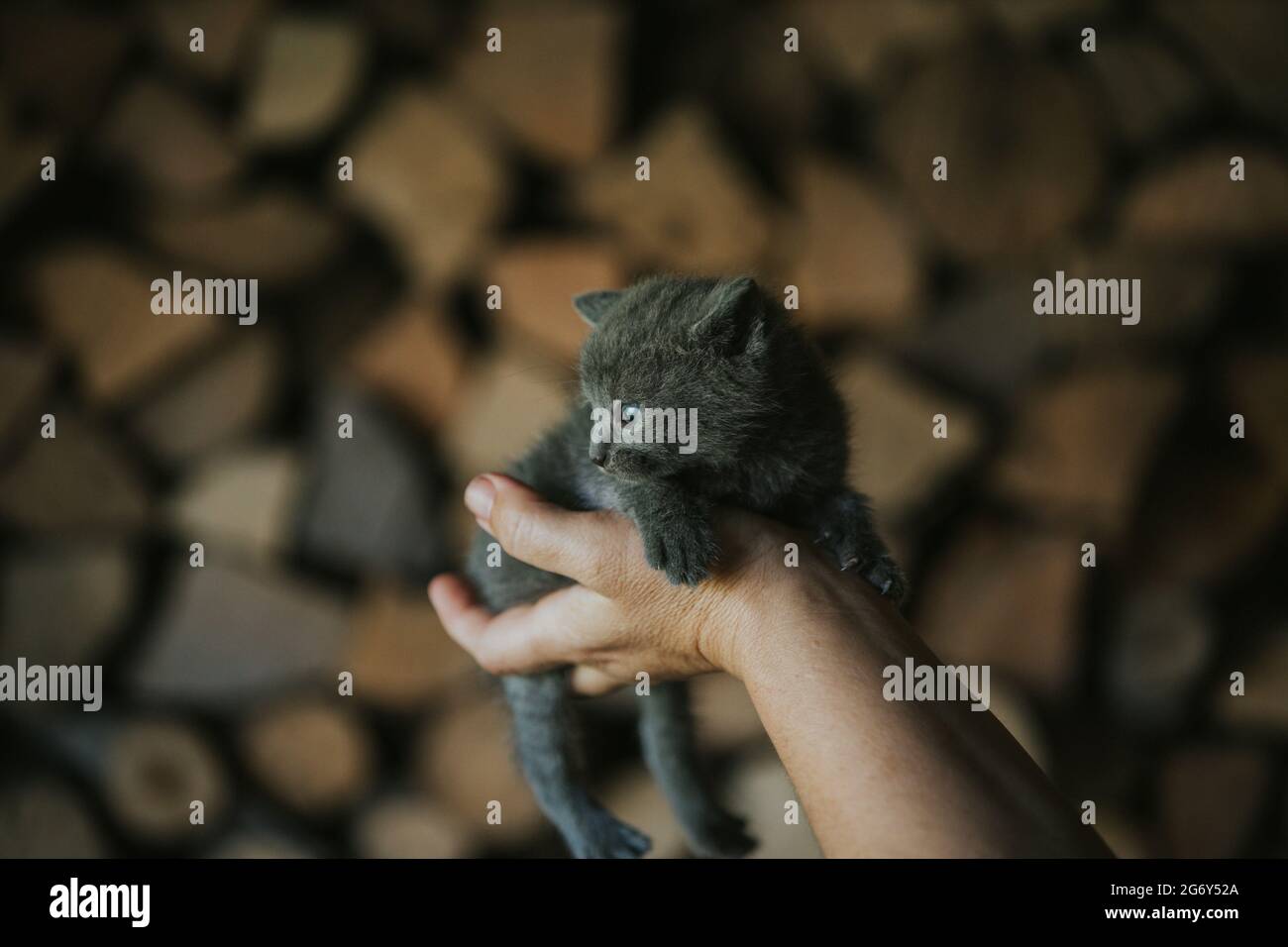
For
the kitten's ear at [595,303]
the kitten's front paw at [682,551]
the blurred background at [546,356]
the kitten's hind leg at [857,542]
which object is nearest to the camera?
the kitten's front paw at [682,551]

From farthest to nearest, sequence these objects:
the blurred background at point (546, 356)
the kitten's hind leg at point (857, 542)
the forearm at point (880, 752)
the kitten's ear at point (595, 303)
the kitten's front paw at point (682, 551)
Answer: the blurred background at point (546, 356) → the kitten's ear at point (595, 303) → the kitten's hind leg at point (857, 542) → the kitten's front paw at point (682, 551) → the forearm at point (880, 752)

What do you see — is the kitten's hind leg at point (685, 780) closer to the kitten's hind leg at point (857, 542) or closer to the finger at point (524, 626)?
the finger at point (524, 626)

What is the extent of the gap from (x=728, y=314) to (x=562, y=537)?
35 cm

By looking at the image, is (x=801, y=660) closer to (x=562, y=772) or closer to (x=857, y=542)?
(x=857, y=542)

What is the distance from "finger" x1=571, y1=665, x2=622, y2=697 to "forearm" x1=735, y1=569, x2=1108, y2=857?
33 cm

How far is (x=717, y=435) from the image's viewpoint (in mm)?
1243

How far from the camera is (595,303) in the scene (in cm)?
144

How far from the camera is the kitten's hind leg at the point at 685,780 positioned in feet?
4.90

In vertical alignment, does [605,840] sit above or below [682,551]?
below

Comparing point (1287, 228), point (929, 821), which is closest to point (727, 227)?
point (1287, 228)

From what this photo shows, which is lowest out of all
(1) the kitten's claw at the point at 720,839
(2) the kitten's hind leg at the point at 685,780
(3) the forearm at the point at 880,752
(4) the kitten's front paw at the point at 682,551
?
(1) the kitten's claw at the point at 720,839

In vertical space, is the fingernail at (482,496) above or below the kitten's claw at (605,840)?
above

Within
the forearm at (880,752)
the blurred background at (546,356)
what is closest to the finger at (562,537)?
the forearm at (880,752)

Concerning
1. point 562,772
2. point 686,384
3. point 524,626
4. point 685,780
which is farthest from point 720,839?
point 686,384
